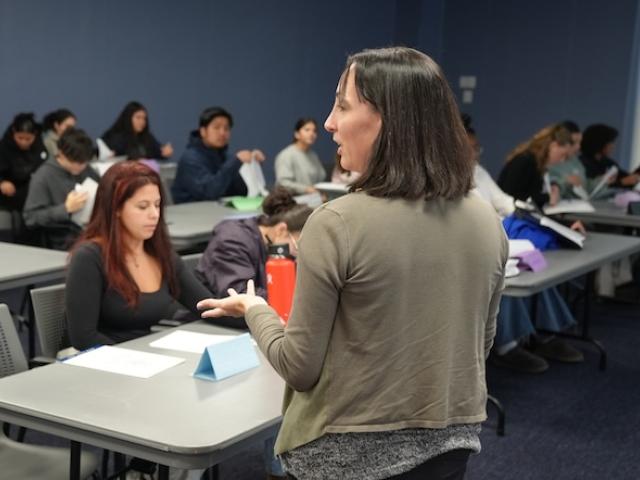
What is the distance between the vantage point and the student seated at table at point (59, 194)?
16.5 ft

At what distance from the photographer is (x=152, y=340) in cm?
283

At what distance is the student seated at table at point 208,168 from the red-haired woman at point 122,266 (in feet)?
9.57

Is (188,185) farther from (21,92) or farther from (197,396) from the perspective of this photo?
(197,396)

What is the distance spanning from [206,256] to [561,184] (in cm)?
421

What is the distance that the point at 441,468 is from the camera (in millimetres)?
1564

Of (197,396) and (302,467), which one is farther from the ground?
(302,467)

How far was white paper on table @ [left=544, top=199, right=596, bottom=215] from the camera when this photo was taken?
572 centimetres

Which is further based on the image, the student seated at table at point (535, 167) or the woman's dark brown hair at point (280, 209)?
the student seated at table at point (535, 167)

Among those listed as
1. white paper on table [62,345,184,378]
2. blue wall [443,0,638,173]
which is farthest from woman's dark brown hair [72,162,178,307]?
blue wall [443,0,638,173]

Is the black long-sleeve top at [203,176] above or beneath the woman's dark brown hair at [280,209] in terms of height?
beneath

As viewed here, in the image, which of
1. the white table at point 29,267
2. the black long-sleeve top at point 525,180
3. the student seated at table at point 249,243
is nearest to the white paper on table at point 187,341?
the student seated at table at point 249,243

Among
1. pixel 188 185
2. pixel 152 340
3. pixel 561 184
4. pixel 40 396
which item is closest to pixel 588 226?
pixel 561 184

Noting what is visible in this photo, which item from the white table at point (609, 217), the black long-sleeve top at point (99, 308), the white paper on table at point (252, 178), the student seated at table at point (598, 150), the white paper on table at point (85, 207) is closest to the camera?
the black long-sleeve top at point (99, 308)

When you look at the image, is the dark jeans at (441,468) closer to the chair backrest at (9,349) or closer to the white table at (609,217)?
the chair backrest at (9,349)
